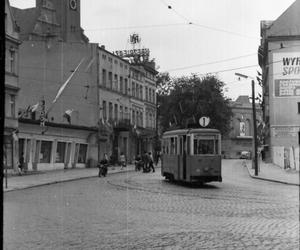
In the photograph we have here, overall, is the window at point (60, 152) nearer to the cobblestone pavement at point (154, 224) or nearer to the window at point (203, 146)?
the window at point (203, 146)

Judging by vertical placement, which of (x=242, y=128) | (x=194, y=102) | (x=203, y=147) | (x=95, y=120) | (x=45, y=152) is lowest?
(x=203, y=147)

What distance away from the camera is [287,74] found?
14.8 ft

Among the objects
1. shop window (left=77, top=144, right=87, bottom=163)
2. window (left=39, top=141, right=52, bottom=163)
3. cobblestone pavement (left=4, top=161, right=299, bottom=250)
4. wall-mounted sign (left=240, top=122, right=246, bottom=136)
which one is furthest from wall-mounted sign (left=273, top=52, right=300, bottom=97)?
shop window (left=77, top=144, right=87, bottom=163)

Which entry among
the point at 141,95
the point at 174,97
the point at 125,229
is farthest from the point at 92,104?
the point at 125,229

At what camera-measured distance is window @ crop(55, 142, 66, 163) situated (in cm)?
3959

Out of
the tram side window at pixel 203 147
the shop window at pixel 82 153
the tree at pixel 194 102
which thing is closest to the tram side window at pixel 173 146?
the tram side window at pixel 203 147

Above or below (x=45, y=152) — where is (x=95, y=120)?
above

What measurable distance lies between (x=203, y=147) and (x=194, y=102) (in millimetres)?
44454

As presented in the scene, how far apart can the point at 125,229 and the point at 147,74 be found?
5397 centimetres

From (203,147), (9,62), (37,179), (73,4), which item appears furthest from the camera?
(37,179)

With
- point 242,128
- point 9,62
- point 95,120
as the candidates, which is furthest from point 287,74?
point 95,120

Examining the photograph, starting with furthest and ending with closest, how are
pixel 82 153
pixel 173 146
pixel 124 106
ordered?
pixel 124 106
pixel 82 153
pixel 173 146

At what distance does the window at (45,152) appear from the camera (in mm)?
37406

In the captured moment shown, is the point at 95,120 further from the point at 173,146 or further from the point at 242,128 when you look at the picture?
the point at 173,146
